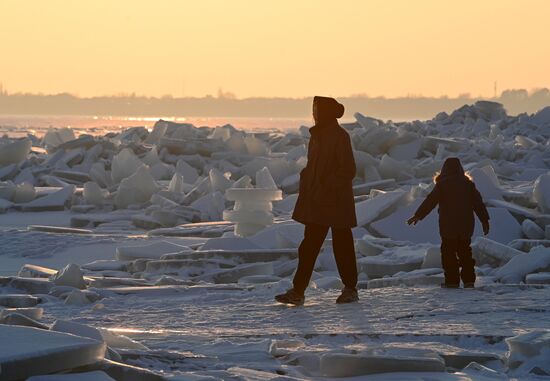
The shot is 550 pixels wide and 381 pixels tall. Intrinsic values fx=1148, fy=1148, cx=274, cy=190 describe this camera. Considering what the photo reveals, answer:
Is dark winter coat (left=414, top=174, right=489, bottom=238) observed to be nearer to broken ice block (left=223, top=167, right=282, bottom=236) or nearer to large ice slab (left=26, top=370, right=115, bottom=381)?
large ice slab (left=26, top=370, right=115, bottom=381)

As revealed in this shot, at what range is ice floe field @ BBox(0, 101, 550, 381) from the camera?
489cm

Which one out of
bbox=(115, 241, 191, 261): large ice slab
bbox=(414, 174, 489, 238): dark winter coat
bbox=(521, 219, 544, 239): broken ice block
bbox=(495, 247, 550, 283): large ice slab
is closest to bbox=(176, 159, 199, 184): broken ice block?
bbox=(115, 241, 191, 261): large ice slab

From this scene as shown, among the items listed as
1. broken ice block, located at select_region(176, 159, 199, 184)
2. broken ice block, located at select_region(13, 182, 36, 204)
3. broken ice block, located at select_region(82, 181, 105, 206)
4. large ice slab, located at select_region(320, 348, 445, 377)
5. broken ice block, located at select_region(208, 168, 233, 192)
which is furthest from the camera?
broken ice block, located at select_region(176, 159, 199, 184)

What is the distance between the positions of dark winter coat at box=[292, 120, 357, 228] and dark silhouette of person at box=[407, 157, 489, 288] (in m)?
0.86

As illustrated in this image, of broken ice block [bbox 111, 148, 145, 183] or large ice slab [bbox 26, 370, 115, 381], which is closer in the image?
large ice slab [bbox 26, 370, 115, 381]

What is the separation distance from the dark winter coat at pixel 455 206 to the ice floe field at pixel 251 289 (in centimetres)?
42

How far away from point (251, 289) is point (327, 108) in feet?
6.29

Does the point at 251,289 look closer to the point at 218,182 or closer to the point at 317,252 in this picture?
the point at 317,252

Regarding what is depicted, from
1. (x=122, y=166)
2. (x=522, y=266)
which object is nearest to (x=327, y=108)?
(x=522, y=266)

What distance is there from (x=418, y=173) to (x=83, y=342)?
15.3 meters

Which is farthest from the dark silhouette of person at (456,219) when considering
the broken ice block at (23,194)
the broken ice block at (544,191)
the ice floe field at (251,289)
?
the broken ice block at (23,194)

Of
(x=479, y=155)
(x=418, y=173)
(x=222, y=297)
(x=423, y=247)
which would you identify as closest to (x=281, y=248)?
Result: (x=423, y=247)

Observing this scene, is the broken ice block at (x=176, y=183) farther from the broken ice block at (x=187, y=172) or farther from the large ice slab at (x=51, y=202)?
the broken ice block at (x=187, y=172)

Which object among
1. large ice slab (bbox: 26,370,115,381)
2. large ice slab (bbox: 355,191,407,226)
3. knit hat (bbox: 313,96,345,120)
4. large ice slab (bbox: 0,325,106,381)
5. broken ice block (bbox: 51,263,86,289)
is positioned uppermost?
knit hat (bbox: 313,96,345,120)
